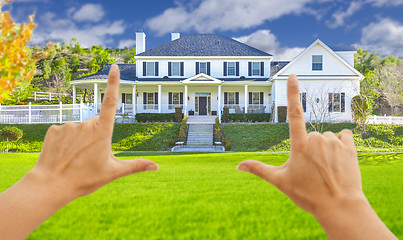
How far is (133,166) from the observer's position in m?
1.64

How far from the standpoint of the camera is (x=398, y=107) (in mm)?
41719

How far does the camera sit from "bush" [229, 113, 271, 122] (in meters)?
27.4

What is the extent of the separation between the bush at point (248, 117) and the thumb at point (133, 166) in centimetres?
2593

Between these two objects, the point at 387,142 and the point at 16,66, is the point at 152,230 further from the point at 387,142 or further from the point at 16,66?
the point at 387,142

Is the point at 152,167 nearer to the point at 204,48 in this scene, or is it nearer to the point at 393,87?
the point at 204,48

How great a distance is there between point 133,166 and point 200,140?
2150cm

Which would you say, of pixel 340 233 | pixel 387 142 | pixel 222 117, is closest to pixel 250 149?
pixel 222 117

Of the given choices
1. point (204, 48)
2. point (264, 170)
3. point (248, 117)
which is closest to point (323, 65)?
point (248, 117)

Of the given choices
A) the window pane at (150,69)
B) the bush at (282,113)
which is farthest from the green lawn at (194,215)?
the window pane at (150,69)

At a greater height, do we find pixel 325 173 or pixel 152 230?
pixel 325 173

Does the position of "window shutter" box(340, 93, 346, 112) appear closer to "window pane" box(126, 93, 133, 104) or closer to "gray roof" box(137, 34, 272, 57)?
"gray roof" box(137, 34, 272, 57)

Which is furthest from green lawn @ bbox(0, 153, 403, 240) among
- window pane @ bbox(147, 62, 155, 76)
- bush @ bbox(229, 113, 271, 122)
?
window pane @ bbox(147, 62, 155, 76)

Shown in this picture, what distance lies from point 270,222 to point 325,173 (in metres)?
2.74

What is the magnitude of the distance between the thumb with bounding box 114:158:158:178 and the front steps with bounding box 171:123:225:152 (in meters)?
19.0
